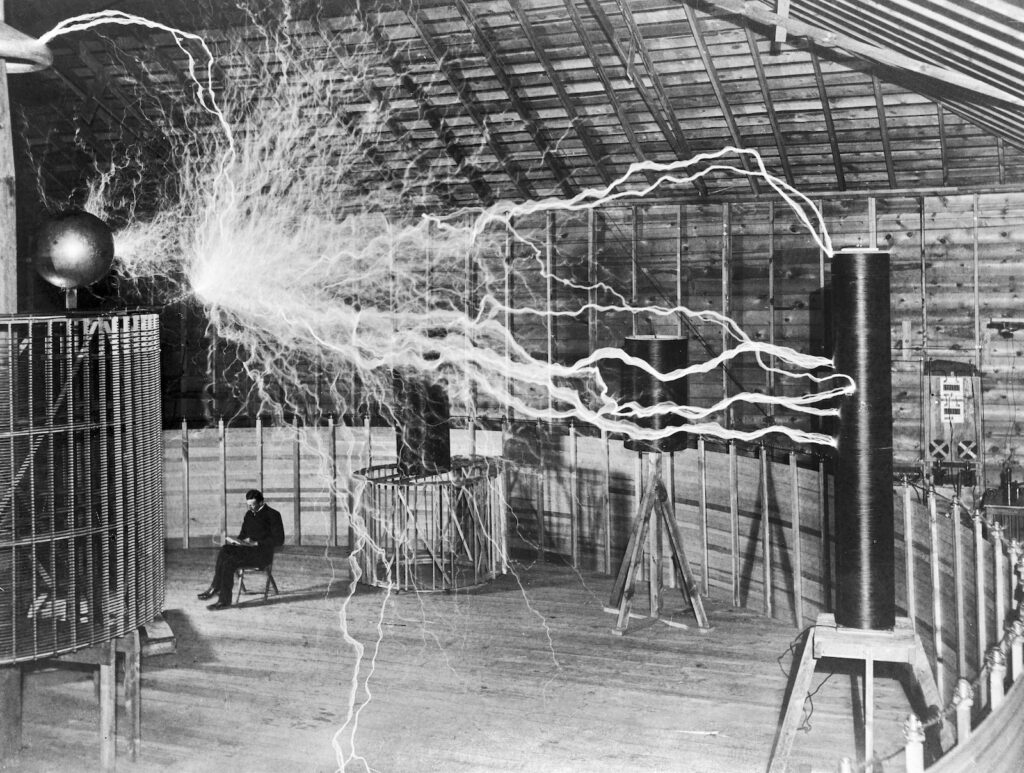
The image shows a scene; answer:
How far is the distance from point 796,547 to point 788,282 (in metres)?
4.12

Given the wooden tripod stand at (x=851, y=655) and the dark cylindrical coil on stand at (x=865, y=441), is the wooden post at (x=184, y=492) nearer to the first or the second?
the wooden tripod stand at (x=851, y=655)

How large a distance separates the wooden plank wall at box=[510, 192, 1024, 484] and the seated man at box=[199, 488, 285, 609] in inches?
120

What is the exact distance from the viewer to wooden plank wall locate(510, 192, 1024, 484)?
960cm

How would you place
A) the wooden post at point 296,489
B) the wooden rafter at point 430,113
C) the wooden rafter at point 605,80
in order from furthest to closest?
the wooden post at point 296,489 < the wooden rafter at point 430,113 < the wooden rafter at point 605,80

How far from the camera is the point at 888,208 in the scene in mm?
9898

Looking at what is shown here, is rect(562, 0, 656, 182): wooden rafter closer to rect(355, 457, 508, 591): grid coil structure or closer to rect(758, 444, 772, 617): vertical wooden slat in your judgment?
rect(355, 457, 508, 591): grid coil structure

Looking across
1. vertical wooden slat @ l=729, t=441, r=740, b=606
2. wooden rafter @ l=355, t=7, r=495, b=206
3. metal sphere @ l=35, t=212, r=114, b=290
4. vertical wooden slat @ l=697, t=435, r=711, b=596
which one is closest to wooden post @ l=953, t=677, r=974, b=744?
metal sphere @ l=35, t=212, r=114, b=290

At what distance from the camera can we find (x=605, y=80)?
8.51 meters

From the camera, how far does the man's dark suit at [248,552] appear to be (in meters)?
7.36

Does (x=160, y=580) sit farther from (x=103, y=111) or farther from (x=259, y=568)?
(x=103, y=111)

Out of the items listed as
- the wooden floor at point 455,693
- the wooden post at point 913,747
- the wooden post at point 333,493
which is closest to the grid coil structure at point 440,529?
the wooden floor at point 455,693

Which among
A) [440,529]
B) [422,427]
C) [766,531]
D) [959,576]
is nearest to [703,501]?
[766,531]

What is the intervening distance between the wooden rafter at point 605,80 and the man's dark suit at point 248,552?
416 cm

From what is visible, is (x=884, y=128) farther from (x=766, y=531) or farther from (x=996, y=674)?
(x=996, y=674)
